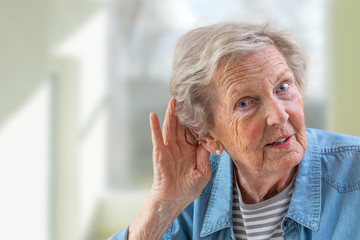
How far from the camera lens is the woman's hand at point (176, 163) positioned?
4.59 feet

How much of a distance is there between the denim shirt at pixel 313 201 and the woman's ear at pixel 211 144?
0.07 m

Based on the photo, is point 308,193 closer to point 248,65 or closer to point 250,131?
point 250,131

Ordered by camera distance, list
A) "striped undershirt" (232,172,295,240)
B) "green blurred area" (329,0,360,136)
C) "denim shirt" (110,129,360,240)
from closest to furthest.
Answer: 1. "denim shirt" (110,129,360,240)
2. "striped undershirt" (232,172,295,240)
3. "green blurred area" (329,0,360,136)

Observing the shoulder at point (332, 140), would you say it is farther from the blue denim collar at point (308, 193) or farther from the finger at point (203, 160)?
the finger at point (203, 160)

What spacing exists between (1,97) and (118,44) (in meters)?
2.83

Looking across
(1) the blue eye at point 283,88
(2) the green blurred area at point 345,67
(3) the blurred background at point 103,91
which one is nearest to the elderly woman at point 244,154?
(1) the blue eye at point 283,88

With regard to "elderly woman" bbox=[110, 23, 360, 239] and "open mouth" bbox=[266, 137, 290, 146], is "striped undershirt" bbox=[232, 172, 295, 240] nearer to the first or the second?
"elderly woman" bbox=[110, 23, 360, 239]

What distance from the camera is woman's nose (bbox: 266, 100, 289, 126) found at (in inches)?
47.4

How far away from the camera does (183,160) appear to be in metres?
1.45

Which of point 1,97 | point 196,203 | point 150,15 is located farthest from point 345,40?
point 196,203

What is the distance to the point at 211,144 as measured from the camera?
4.63ft

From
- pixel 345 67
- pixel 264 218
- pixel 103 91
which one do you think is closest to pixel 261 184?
pixel 264 218

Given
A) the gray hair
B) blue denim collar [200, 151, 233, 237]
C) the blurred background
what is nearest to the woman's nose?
the gray hair

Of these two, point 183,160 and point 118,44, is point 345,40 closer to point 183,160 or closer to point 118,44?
point 118,44
